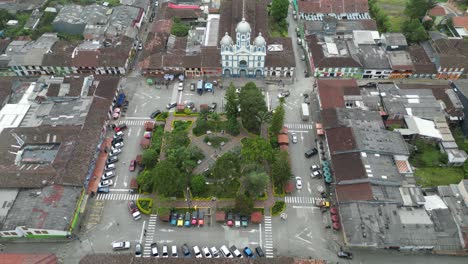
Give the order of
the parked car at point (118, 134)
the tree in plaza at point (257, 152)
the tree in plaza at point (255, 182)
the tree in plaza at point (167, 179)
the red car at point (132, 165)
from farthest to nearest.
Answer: the parked car at point (118, 134) < the red car at point (132, 165) < the tree in plaza at point (257, 152) < the tree in plaza at point (255, 182) < the tree in plaza at point (167, 179)

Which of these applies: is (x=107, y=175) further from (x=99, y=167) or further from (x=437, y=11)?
(x=437, y=11)

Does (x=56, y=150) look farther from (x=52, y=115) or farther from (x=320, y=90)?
(x=320, y=90)

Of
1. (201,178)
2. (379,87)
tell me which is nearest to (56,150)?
(201,178)

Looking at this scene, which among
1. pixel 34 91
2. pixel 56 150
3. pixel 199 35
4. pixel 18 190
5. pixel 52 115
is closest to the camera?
pixel 18 190

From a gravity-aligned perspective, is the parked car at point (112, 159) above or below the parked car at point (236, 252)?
above

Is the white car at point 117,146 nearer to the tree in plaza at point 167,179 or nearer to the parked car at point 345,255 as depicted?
the tree in plaza at point 167,179

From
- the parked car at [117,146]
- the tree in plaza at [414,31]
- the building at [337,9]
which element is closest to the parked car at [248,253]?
the parked car at [117,146]
